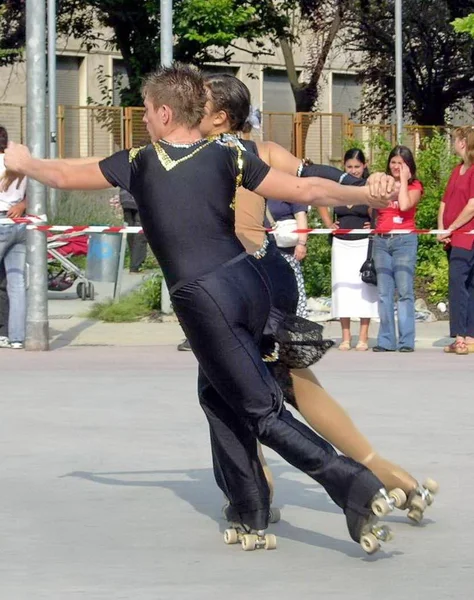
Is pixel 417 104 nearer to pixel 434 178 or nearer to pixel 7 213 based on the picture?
pixel 434 178

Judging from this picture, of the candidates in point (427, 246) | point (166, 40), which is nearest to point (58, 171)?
point (166, 40)

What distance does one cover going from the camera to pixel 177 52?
105ft

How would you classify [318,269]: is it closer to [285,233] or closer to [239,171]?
[285,233]

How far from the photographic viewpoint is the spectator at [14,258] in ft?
40.9

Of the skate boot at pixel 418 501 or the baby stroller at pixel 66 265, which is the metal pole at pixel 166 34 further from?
the skate boot at pixel 418 501

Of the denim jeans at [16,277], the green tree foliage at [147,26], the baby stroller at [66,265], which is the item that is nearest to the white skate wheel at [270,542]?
the denim jeans at [16,277]

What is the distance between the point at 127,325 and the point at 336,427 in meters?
8.59

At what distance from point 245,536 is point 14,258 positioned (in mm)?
7218

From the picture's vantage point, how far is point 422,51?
4012cm

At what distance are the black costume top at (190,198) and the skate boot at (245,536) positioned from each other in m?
0.99

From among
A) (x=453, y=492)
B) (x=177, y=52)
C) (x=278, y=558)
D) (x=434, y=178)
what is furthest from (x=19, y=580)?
(x=177, y=52)

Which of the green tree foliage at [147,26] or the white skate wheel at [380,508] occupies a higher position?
the green tree foliage at [147,26]

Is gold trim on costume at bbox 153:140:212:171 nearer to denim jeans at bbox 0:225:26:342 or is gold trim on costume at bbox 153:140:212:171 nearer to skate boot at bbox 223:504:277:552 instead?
skate boot at bbox 223:504:277:552

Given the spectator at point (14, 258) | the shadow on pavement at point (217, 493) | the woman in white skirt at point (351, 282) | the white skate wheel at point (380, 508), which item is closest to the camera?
the white skate wheel at point (380, 508)
